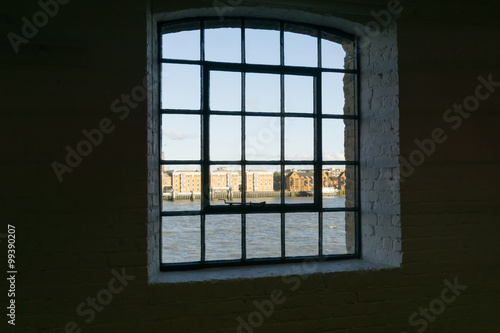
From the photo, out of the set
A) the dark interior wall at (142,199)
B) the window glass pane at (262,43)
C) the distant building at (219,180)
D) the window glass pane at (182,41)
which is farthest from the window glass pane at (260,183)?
the window glass pane at (182,41)

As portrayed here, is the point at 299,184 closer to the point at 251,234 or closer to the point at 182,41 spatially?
the point at 251,234

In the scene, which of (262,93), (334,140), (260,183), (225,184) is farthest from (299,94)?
(225,184)

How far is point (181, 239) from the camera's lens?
227 centimetres

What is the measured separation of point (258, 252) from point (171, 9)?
159cm

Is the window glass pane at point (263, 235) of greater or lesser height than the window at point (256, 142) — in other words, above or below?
below

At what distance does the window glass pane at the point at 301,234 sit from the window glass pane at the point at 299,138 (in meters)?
0.40

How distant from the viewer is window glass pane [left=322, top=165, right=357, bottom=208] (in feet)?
8.22

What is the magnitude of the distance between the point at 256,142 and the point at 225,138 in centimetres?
21

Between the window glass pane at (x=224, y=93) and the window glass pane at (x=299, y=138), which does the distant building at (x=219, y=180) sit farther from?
the window glass pane at (x=224, y=93)

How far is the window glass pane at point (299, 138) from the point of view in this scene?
7.98 feet

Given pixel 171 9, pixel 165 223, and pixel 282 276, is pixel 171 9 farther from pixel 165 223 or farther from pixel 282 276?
pixel 282 276

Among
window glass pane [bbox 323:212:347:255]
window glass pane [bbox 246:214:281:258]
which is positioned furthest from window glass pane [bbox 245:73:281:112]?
window glass pane [bbox 323:212:347:255]

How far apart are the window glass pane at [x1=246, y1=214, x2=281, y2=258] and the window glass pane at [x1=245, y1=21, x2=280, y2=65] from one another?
104cm

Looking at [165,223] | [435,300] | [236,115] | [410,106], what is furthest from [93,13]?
[435,300]
